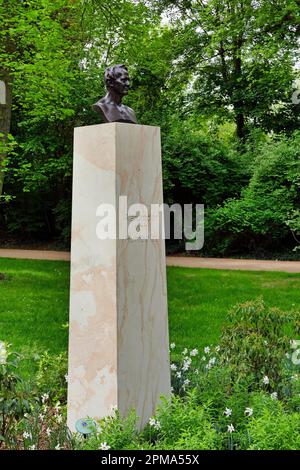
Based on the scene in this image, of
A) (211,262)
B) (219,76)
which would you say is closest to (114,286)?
(211,262)

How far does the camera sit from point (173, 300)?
9.58 metres

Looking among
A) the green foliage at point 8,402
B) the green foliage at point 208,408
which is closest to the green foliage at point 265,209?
the green foliage at point 208,408

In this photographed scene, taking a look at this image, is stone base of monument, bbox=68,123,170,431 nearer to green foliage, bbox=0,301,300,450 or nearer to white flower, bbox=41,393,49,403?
green foliage, bbox=0,301,300,450

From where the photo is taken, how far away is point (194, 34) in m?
20.8

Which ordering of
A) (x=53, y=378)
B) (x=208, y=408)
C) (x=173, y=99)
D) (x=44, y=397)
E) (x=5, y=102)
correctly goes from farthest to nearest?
1. (x=173, y=99)
2. (x=5, y=102)
3. (x=53, y=378)
4. (x=44, y=397)
5. (x=208, y=408)

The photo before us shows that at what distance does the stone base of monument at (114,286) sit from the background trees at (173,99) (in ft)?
22.9

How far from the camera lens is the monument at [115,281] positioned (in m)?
3.95

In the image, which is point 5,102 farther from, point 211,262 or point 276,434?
point 276,434

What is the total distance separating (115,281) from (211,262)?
10814 millimetres

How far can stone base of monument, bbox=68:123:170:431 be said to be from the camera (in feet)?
13.0

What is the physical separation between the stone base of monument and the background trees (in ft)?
22.9

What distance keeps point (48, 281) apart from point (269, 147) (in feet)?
26.0

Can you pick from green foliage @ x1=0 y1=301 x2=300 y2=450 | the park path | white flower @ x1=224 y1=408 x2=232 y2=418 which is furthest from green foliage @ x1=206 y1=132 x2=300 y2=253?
white flower @ x1=224 y1=408 x2=232 y2=418

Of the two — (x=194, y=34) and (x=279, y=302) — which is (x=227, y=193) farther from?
(x=279, y=302)
